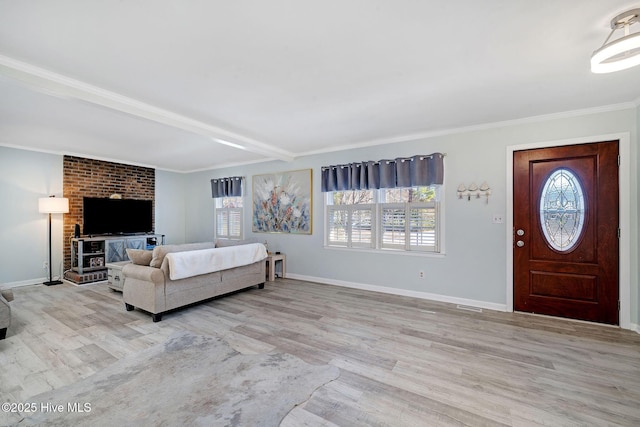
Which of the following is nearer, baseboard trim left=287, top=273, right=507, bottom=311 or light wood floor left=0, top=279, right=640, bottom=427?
light wood floor left=0, top=279, right=640, bottom=427

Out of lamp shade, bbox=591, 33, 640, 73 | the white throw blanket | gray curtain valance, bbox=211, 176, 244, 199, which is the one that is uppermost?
lamp shade, bbox=591, 33, 640, 73

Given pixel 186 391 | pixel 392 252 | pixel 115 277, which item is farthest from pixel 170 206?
pixel 186 391

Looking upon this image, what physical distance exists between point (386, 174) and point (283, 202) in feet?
7.28

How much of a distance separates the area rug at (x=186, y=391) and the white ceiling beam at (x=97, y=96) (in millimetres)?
2475

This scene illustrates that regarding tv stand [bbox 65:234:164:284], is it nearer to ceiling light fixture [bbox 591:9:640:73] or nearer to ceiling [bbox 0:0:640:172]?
ceiling [bbox 0:0:640:172]

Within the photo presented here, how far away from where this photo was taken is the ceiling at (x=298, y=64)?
1715 millimetres

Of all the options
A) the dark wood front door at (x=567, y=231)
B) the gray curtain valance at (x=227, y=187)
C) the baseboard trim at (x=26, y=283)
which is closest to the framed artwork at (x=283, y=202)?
the gray curtain valance at (x=227, y=187)

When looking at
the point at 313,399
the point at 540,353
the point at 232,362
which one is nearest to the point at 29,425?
the point at 232,362

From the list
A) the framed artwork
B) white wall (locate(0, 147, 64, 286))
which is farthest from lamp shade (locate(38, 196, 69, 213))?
the framed artwork

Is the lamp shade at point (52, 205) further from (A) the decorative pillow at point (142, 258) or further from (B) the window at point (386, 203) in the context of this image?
(B) the window at point (386, 203)

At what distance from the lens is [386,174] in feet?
14.4

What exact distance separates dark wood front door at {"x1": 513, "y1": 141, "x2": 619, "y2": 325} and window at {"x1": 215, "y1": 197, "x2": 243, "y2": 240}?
5240mm

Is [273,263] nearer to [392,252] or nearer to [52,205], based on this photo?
[392,252]

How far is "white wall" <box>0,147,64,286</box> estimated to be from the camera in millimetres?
4621
